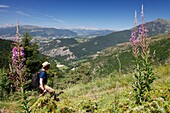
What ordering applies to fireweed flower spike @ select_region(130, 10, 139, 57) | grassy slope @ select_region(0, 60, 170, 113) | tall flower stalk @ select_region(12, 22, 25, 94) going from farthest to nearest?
fireweed flower spike @ select_region(130, 10, 139, 57) → grassy slope @ select_region(0, 60, 170, 113) → tall flower stalk @ select_region(12, 22, 25, 94)

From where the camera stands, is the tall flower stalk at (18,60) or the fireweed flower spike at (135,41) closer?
the tall flower stalk at (18,60)

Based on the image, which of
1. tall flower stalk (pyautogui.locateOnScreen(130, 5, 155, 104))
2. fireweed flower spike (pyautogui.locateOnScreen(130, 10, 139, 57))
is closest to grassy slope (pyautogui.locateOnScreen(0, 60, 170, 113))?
tall flower stalk (pyautogui.locateOnScreen(130, 5, 155, 104))

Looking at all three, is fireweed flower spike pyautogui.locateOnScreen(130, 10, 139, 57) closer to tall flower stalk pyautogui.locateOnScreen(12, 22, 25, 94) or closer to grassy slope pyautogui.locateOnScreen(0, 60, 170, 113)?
grassy slope pyautogui.locateOnScreen(0, 60, 170, 113)

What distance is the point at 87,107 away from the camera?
657cm

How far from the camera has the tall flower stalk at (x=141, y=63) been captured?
6492mm

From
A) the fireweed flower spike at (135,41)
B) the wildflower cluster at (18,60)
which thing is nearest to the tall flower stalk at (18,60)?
the wildflower cluster at (18,60)

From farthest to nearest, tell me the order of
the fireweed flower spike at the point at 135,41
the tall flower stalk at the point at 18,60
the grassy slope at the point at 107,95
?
the fireweed flower spike at the point at 135,41
the grassy slope at the point at 107,95
the tall flower stalk at the point at 18,60

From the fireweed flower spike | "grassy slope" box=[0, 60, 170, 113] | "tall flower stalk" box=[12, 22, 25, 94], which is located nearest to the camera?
"tall flower stalk" box=[12, 22, 25, 94]

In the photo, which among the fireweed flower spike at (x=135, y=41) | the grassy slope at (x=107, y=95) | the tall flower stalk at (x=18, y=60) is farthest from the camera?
the fireweed flower spike at (x=135, y=41)

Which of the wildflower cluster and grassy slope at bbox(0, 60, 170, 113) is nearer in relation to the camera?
the wildflower cluster

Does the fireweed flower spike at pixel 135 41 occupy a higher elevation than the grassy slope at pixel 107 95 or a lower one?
higher

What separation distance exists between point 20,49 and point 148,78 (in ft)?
12.3

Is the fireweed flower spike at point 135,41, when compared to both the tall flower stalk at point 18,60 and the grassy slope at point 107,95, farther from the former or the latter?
the tall flower stalk at point 18,60

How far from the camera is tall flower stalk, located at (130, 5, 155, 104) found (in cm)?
649
